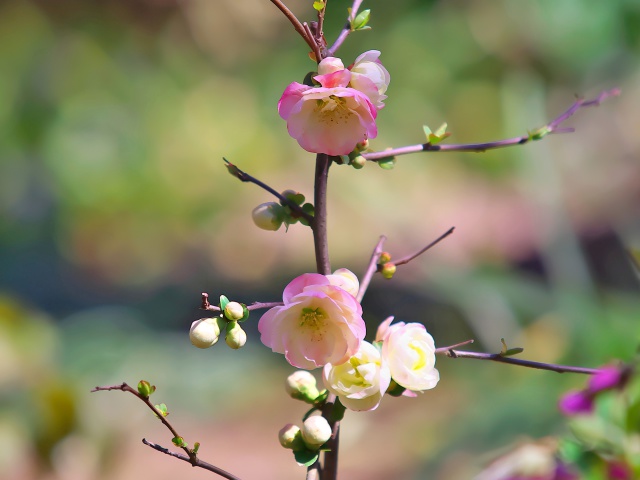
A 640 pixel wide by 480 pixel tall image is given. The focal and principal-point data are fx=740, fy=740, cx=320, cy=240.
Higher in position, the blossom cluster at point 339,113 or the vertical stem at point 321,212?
the blossom cluster at point 339,113

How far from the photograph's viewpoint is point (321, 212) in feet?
1.20

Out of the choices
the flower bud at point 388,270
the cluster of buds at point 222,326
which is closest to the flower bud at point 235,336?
the cluster of buds at point 222,326

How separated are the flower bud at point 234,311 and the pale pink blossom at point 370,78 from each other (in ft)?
0.38

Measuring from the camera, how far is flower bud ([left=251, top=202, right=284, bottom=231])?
1.23 feet

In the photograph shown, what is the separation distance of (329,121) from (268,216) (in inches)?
2.4

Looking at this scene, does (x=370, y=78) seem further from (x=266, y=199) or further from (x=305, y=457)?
(x=266, y=199)

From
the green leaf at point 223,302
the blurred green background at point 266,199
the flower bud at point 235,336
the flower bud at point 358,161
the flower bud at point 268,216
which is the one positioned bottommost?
the flower bud at point 235,336

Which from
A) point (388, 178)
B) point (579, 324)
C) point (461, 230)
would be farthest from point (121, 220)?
point (579, 324)

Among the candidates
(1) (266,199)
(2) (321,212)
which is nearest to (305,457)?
(2) (321,212)

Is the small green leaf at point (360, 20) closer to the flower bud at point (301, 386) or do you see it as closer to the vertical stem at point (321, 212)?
the vertical stem at point (321, 212)

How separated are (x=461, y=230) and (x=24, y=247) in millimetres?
1323

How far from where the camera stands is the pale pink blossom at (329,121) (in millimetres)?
342

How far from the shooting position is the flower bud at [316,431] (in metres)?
0.35

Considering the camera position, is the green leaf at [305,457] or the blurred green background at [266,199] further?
the blurred green background at [266,199]
